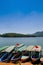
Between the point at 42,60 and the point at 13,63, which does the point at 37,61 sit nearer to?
the point at 42,60

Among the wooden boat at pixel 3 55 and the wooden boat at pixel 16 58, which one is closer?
the wooden boat at pixel 16 58

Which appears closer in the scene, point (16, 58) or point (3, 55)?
point (16, 58)

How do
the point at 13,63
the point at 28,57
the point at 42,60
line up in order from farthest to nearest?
1. the point at 28,57
2. the point at 13,63
3. the point at 42,60

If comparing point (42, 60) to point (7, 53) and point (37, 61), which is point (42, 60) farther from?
point (7, 53)

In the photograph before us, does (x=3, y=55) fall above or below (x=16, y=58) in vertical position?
above

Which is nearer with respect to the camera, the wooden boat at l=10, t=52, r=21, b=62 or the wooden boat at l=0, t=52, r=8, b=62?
the wooden boat at l=10, t=52, r=21, b=62

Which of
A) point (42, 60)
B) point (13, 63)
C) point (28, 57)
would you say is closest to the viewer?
point (42, 60)

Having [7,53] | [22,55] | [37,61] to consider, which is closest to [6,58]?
A: [7,53]

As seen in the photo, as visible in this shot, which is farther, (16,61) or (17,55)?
(17,55)

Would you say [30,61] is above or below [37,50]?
below

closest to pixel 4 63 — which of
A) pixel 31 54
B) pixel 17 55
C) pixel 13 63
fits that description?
pixel 13 63

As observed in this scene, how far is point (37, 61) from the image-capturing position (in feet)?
65.8

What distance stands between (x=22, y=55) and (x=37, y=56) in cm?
275

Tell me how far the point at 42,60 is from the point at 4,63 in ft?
18.6
